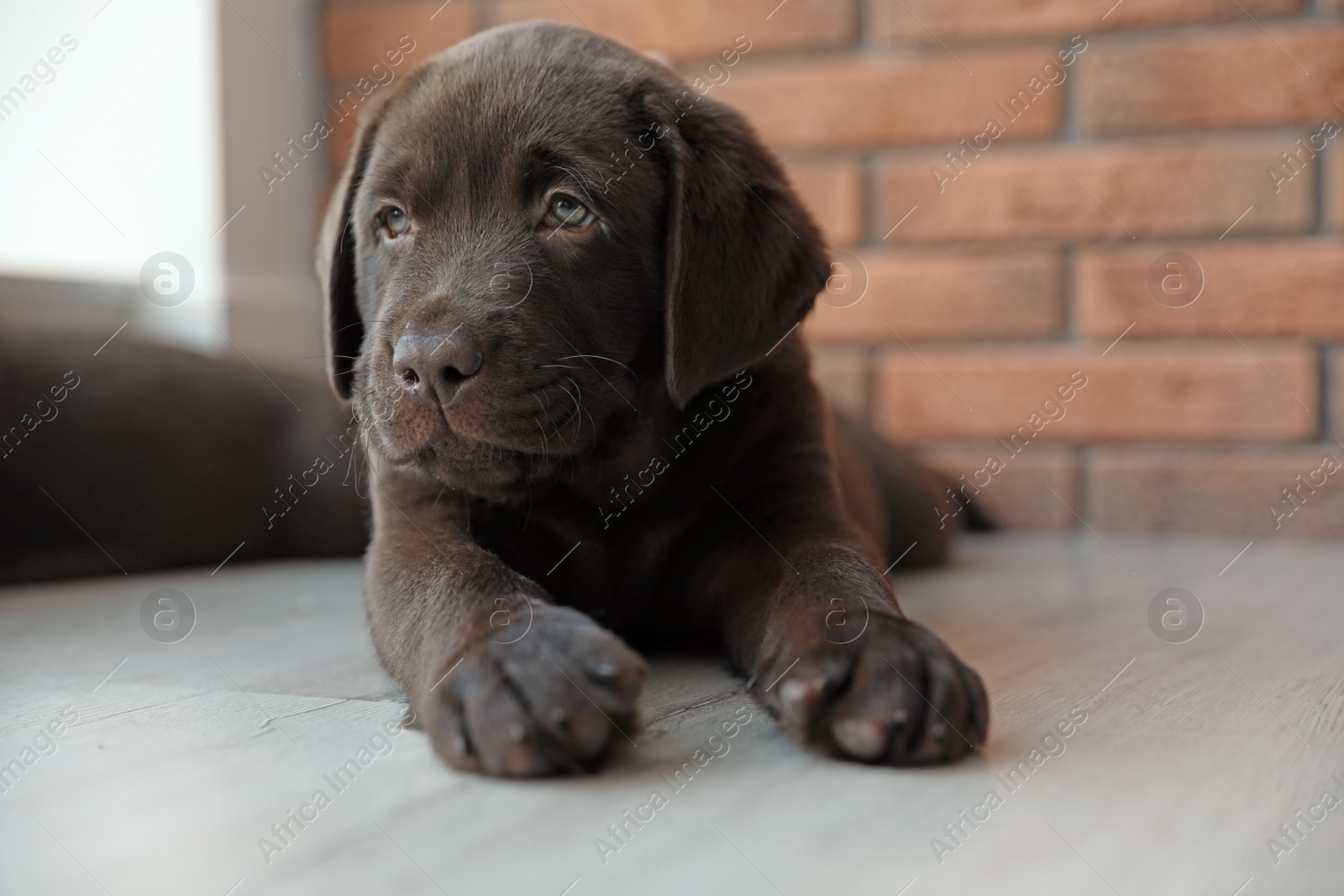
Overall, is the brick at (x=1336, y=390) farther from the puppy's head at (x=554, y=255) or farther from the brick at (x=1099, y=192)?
the puppy's head at (x=554, y=255)

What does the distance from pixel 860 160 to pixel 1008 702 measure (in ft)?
8.59

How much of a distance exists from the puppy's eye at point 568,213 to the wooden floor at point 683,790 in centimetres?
73

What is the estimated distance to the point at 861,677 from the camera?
1331 millimetres

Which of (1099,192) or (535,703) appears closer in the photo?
(535,703)

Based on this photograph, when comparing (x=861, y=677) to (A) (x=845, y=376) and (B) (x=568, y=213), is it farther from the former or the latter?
(A) (x=845, y=376)

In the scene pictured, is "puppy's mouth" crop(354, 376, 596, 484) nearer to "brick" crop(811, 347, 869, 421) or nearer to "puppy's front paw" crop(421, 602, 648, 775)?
"puppy's front paw" crop(421, 602, 648, 775)

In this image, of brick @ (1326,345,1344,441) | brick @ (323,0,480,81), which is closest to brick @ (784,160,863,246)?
brick @ (323,0,480,81)

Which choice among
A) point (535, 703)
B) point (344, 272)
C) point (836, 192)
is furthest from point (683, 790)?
point (836, 192)

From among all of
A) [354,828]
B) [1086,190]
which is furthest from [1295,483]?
[354,828]

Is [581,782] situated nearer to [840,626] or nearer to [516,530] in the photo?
[840,626]

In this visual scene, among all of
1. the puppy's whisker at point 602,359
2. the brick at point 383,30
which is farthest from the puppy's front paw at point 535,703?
the brick at point 383,30

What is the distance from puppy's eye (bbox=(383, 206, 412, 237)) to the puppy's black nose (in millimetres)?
392

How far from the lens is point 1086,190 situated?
368cm

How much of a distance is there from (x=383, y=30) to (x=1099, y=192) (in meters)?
2.64
